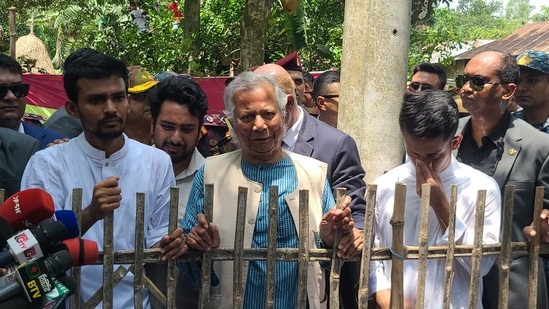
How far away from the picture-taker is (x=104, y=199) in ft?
9.35

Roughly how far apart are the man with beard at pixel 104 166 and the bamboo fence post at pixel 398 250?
2.97ft

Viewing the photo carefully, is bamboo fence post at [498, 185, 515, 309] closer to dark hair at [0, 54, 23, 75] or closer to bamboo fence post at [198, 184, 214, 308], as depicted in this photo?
bamboo fence post at [198, 184, 214, 308]

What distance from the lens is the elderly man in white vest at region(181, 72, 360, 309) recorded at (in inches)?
125

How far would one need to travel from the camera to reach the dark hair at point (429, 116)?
323 cm

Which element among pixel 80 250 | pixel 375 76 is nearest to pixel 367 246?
pixel 80 250

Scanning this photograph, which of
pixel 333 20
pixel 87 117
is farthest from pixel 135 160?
pixel 333 20

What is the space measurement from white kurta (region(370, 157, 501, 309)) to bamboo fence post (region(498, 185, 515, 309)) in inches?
1.1

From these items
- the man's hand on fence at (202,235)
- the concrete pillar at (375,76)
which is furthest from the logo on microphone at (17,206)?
the concrete pillar at (375,76)

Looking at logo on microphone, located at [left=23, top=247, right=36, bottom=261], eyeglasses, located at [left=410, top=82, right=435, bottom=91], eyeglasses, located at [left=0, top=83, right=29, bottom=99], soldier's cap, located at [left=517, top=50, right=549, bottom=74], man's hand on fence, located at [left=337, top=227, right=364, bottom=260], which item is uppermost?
soldier's cap, located at [left=517, top=50, right=549, bottom=74]

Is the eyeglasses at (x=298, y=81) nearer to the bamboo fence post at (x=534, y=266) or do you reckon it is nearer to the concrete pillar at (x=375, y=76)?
the concrete pillar at (x=375, y=76)

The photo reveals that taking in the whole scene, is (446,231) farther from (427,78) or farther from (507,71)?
(427,78)

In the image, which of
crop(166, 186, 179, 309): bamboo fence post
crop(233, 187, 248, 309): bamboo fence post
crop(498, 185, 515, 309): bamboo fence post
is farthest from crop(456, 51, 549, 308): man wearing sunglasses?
crop(166, 186, 179, 309): bamboo fence post

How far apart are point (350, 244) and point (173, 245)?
2.42 ft

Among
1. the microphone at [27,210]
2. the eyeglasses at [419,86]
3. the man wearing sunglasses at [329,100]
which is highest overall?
the eyeglasses at [419,86]
